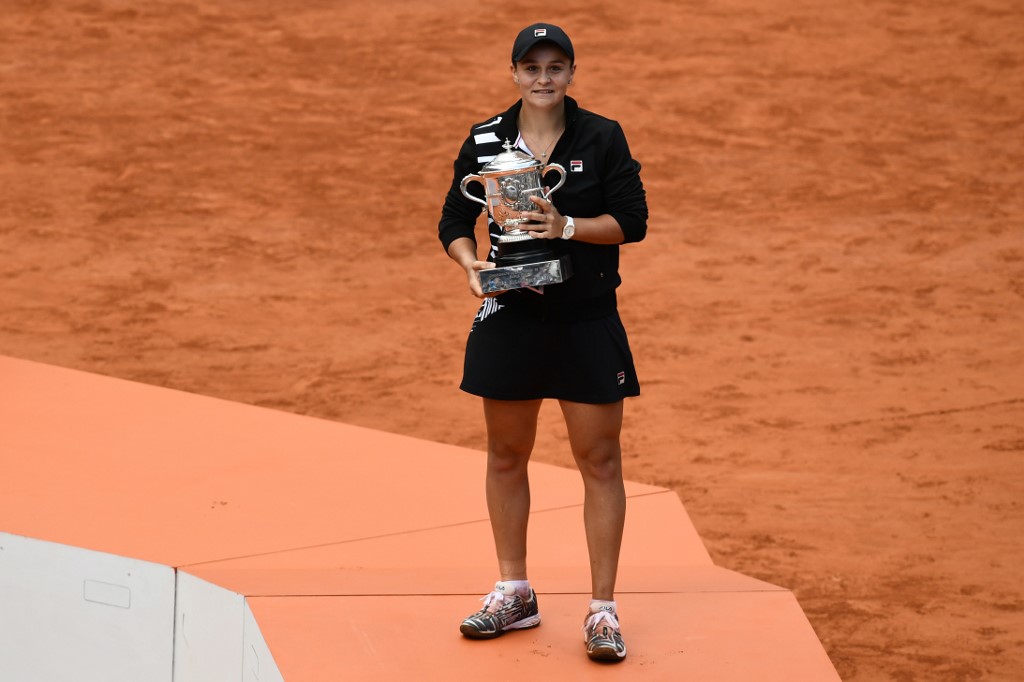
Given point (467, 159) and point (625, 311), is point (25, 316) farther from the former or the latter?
point (467, 159)

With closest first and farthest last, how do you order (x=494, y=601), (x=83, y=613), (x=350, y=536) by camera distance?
1. (x=494, y=601)
2. (x=83, y=613)
3. (x=350, y=536)

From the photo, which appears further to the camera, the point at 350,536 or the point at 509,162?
the point at 350,536

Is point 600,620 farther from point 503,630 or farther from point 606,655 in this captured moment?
point 503,630

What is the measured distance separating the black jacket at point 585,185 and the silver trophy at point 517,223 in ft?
0.19

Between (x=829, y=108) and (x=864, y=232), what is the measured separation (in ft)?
10.7

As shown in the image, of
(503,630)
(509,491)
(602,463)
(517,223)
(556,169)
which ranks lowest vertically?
(503,630)

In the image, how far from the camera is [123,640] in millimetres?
4480

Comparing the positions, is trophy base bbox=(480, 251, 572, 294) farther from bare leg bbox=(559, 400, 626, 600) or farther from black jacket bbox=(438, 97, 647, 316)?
bare leg bbox=(559, 400, 626, 600)

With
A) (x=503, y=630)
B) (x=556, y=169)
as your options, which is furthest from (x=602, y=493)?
(x=556, y=169)

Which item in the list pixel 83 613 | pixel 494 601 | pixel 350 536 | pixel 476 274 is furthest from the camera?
pixel 350 536

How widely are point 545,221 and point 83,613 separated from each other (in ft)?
6.77

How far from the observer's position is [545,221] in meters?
3.59

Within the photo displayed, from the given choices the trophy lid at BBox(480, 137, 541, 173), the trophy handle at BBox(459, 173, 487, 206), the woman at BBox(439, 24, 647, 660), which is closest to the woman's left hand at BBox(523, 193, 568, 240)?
the woman at BBox(439, 24, 647, 660)

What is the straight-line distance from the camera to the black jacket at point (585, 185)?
12.2 ft
